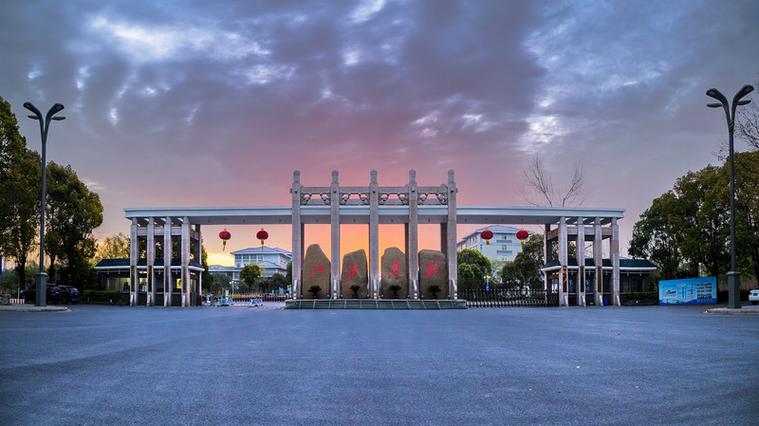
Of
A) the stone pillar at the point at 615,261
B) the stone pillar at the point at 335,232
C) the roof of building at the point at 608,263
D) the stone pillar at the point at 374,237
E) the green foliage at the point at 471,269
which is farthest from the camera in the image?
the green foliage at the point at 471,269

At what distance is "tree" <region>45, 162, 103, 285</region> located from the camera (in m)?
50.7

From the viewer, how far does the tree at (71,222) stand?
50.7 metres

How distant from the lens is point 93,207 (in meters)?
52.6

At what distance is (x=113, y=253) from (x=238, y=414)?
69.2 meters

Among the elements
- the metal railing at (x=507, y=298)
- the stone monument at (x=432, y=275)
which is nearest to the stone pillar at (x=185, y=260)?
the stone monument at (x=432, y=275)

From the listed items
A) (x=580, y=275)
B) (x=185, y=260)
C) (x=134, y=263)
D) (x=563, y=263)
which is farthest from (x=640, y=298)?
(x=134, y=263)

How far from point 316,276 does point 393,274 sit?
5.15 m

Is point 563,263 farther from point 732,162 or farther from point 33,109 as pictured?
point 33,109

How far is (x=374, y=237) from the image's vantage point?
41688mm

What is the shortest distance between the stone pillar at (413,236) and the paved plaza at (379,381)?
28080mm

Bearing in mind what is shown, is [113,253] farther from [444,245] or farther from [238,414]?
[238,414]

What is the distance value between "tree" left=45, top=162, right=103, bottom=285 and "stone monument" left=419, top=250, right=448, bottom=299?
96.7ft

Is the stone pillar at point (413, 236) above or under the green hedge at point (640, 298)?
above

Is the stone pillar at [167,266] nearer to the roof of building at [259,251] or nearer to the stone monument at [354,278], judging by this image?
the stone monument at [354,278]
